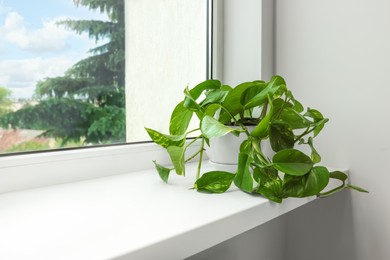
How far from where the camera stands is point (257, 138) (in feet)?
2.20

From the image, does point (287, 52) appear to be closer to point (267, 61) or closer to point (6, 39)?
point (267, 61)

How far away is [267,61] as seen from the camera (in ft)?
3.63

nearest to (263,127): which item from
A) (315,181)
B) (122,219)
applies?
(315,181)

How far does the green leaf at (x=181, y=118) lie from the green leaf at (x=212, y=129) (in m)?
0.14

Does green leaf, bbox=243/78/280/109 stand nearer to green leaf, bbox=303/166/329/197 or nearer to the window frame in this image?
green leaf, bbox=303/166/329/197

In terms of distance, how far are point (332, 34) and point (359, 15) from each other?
86 mm

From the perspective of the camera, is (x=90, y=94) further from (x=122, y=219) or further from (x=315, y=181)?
(x=315, y=181)

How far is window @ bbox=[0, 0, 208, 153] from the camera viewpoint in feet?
2.54

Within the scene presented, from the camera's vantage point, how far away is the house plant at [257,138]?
0.64 metres

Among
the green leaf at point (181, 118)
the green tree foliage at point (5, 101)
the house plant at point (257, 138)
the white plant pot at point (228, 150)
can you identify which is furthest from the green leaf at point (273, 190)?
the green tree foliage at point (5, 101)

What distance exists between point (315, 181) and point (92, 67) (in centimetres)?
63

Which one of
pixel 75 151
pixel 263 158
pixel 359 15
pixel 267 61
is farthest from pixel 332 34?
pixel 75 151

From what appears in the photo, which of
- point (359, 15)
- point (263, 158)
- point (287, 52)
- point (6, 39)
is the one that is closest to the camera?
point (263, 158)

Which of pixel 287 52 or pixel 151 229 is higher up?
pixel 287 52
